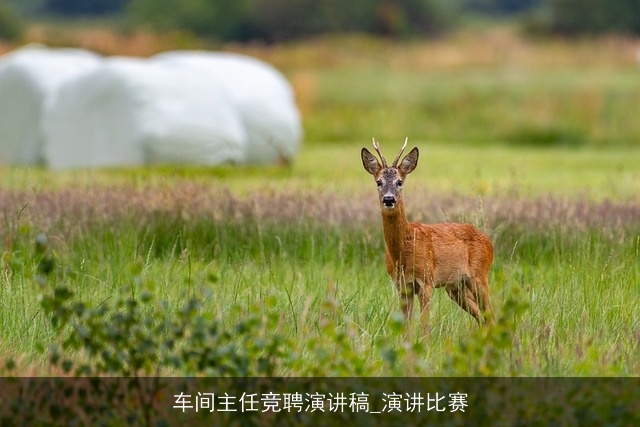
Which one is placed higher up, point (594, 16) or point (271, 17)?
point (594, 16)

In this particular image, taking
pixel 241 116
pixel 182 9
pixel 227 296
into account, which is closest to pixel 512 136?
pixel 241 116

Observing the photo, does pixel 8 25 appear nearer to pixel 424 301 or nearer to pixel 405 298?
pixel 405 298

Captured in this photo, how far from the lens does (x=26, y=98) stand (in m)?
19.2

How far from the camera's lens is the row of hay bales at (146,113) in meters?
17.2

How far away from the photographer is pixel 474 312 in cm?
715

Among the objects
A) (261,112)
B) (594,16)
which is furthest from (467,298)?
(594,16)

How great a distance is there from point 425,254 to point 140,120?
35.4 ft

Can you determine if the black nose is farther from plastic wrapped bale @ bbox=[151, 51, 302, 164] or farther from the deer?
plastic wrapped bale @ bbox=[151, 51, 302, 164]

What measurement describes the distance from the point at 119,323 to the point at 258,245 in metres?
3.89

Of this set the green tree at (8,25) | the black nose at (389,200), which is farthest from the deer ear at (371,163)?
the green tree at (8,25)

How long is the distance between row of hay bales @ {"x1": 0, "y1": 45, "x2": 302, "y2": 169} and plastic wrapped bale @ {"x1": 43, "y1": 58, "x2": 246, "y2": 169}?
0.04 feet

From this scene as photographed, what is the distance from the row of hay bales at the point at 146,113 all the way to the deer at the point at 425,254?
33.3 feet

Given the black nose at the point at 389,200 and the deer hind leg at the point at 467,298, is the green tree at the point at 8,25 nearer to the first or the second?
the deer hind leg at the point at 467,298

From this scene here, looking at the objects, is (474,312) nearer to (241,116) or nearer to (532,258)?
(532,258)
